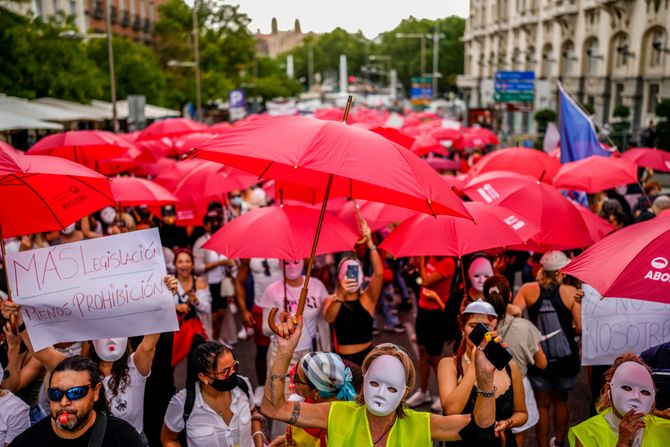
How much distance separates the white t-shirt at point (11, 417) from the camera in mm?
3768

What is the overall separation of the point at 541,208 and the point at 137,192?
156 inches

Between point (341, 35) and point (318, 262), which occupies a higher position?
point (341, 35)

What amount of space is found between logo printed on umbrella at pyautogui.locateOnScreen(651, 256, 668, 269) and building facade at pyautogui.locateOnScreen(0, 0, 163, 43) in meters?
34.4

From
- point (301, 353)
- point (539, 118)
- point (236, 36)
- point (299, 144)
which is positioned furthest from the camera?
point (236, 36)

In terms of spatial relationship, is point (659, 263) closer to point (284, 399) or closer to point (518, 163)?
point (284, 399)

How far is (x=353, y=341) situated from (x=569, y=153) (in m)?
6.49

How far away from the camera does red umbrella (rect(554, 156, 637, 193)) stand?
8.38 meters

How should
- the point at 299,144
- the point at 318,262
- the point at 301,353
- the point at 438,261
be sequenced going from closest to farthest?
the point at 299,144
the point at 301,353
the point at 438,261
the point at 318,262

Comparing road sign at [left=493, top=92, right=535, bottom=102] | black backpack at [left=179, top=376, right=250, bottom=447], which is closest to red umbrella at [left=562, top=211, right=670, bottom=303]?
black backpack at [left=179, top=376, right=250, bottom=447]

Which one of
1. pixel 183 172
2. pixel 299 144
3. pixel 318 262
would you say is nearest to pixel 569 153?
pixel 318 262

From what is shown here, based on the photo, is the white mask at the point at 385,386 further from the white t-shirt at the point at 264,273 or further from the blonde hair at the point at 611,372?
the white t-shirt at the point at 264,273

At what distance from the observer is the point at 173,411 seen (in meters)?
3.94

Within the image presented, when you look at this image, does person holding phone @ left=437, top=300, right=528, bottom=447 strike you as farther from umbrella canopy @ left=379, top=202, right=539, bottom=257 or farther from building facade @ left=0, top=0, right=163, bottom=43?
building facade @ left=0, top=0, right=163, bottom=43

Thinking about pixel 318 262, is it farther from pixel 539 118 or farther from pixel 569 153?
pixel 539 118
